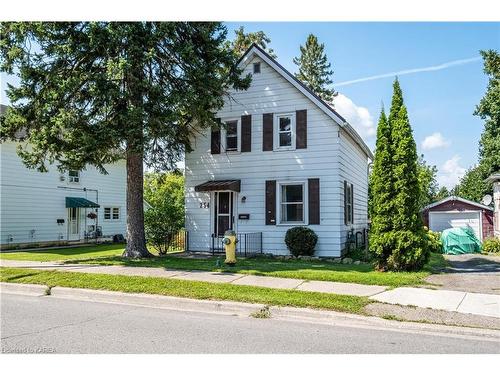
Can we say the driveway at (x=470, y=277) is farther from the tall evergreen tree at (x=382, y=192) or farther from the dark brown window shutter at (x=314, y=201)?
the dark brown window shutter at (x=314, y=201)

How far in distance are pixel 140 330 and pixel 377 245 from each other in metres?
7.65

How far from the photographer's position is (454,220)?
23375 millimetres

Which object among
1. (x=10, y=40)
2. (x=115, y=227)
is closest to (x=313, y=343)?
(x=10, y=40)

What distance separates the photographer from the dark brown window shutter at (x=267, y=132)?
54.7 ft

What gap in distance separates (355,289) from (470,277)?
4059 millimetres

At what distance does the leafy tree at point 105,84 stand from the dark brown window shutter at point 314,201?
4.72 metres

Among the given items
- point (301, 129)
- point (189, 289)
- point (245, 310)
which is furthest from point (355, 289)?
point (301, 129)

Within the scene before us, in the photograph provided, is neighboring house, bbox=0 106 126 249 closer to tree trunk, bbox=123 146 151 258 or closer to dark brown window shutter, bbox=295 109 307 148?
tree trunk, bbox=123 146 151 258

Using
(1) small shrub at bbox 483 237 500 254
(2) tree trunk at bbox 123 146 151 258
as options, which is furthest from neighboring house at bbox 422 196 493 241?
(2) tree trunk at bbox 123 146 151 258

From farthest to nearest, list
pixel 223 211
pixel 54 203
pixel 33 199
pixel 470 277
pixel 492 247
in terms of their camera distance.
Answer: pixel 54 203, pixel 33 199, pixel 492 247, pixel 223 211, pixel 470 277

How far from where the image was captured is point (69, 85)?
41.4 ft

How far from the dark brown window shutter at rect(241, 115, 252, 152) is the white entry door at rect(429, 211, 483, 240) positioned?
12.5m

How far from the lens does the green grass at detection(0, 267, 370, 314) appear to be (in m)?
7.84

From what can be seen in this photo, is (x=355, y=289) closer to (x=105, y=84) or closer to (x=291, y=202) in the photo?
(x=291, y=202)
